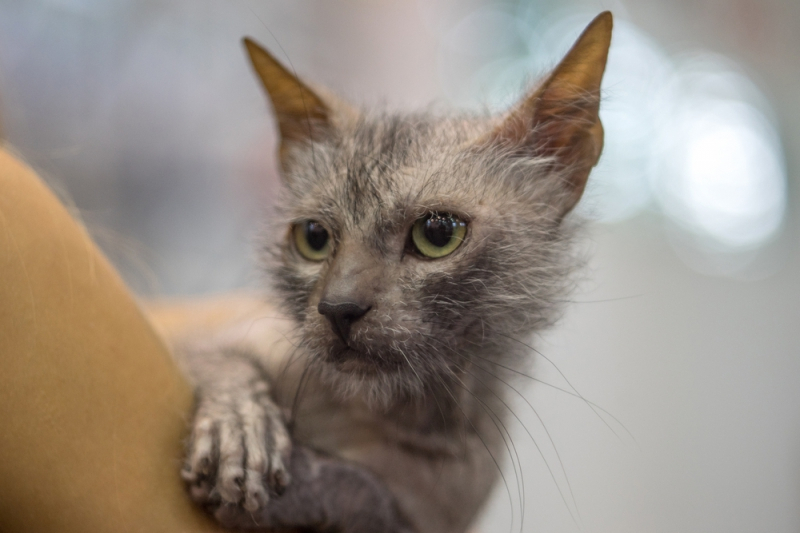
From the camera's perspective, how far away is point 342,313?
2.29ft

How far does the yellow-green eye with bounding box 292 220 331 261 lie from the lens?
0.84 m

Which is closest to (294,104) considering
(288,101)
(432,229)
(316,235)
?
(288,101)

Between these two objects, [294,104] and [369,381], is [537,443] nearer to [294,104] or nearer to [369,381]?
[369,381]

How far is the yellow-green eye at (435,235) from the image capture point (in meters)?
0.76

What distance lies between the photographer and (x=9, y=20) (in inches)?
50.6

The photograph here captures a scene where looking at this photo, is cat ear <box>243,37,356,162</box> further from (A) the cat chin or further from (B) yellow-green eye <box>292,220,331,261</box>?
(A) the cat chin

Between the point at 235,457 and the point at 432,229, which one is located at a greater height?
the point at 432,229

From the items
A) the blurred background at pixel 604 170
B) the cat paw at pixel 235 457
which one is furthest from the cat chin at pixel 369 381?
the blurred background at pixel 604 170

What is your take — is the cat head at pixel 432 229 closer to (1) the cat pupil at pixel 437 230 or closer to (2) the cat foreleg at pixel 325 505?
(1) the cat pupil at pixel 437 230

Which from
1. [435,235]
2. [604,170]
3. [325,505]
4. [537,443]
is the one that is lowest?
[325,505]

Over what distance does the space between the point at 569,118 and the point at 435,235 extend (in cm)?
26

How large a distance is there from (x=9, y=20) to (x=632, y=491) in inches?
64.6

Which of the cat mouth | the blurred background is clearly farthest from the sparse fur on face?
the blurred background

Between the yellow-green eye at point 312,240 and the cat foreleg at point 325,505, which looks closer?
the cat foreleg at point 325,505
